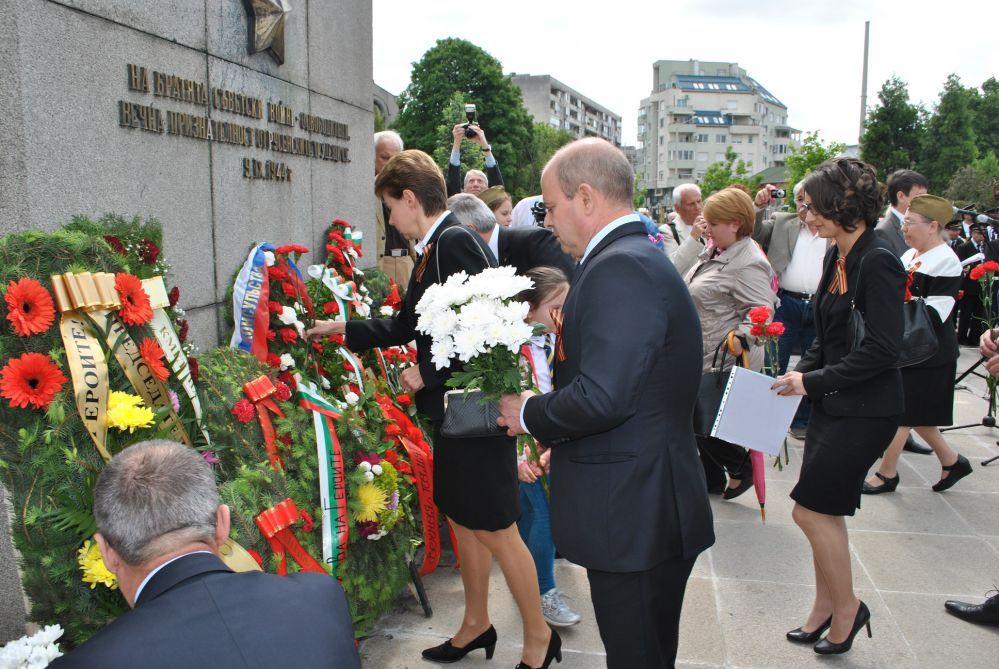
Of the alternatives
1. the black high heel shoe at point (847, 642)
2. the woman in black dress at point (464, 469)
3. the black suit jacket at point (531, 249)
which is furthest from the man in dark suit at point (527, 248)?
the black high heel shoe at point (847, 642)

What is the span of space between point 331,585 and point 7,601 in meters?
1.83

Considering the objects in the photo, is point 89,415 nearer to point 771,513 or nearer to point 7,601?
point 7,601

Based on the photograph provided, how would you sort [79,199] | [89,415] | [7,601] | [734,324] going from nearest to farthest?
[89,415]
[7,601]
[79,199]
[734,324]

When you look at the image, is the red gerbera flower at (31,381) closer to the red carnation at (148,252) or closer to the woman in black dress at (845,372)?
the red carnation at (148,252)

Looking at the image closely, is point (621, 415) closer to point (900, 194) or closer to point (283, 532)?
point (283, 532)

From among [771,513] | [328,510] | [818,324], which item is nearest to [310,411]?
[328,510]

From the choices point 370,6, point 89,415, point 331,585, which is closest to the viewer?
point 331,585

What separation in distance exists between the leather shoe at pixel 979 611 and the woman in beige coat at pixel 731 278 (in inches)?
65.6

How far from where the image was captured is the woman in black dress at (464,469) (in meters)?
3.23

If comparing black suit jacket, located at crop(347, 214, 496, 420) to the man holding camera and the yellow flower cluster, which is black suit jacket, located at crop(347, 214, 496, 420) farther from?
the man holding camera

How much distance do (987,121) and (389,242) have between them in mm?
71840

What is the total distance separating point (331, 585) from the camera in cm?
175

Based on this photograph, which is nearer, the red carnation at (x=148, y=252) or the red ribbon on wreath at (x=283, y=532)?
the red ribbon on wreath at (x=283, y=532)

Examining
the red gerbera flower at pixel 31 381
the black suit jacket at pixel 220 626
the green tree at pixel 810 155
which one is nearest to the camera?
the black suit jacket at pixel 220 626
